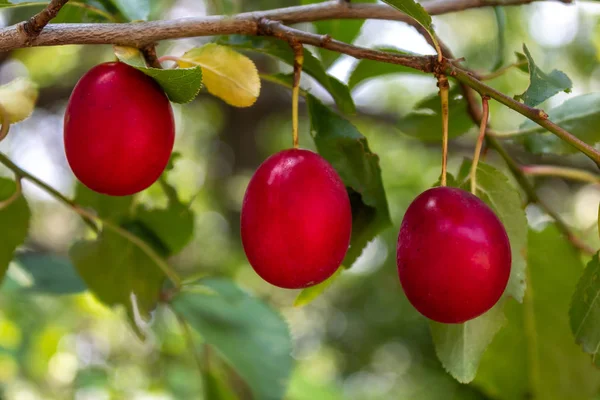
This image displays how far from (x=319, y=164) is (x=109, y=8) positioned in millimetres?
353

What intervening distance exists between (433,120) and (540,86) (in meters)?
0.26

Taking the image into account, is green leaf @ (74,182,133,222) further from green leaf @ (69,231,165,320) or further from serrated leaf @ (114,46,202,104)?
serrated leaf @ (114,46,202,104)

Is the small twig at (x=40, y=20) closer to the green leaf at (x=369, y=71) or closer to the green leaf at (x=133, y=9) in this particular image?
the green leaf at (x=133, y=9)

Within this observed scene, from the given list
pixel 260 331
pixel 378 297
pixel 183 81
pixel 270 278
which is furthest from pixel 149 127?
pixel 378 297

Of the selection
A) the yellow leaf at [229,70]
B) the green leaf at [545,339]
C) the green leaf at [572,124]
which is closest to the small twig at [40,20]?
the yellow leaf at [229,70]

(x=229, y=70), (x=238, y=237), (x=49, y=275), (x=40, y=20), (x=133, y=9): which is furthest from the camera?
(x=238, y=237)

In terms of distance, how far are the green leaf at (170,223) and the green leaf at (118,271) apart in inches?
2.5

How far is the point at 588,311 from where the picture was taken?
20.4 inches

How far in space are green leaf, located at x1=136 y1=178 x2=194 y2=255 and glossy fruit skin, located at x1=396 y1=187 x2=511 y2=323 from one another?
405mm

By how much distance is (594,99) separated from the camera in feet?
2.35

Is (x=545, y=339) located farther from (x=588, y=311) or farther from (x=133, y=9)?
(x=133, y=9)

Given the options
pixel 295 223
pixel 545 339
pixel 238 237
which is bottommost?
pixel 238 237

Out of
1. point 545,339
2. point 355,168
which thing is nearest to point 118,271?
point 355,168

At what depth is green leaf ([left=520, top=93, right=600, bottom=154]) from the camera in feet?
2.32
